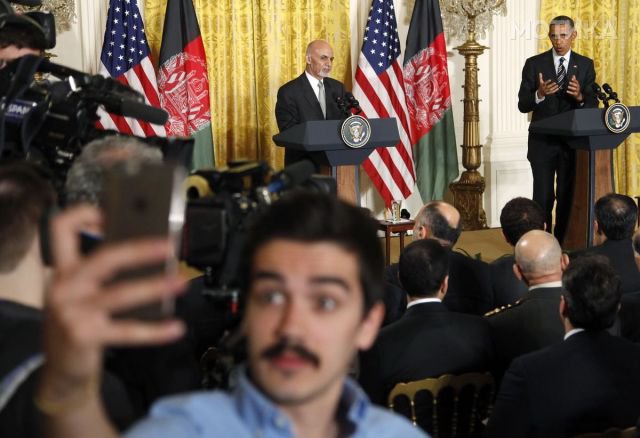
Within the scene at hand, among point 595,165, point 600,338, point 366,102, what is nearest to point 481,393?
point 600,338

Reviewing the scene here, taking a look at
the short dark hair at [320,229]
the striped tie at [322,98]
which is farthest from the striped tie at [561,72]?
the short dark hair at [320,229]

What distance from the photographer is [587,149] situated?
293 inches

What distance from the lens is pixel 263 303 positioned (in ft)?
4.52

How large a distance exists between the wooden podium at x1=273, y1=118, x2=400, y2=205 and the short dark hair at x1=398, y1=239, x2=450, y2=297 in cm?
309

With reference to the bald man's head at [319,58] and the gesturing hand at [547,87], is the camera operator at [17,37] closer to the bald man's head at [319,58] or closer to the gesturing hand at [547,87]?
the bald man's head at [319,58]

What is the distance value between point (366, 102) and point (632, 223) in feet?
13.2

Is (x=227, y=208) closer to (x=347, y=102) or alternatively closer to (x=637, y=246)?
(x=637, y=246)

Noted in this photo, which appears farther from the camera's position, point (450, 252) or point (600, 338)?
point (450, 252)

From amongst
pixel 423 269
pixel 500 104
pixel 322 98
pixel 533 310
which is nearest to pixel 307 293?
pixel 423 269

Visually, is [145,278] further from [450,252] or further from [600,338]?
[450,252]

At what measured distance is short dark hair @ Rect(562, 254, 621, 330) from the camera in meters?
3.19

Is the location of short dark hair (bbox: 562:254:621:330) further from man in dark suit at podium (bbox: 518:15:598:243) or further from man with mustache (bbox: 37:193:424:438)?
man in dark suit at podium (bbox: 518:15:598:243)

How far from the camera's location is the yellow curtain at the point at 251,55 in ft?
28.9

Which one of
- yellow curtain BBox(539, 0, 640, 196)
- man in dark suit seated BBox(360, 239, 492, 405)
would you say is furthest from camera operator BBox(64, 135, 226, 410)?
yellow curtain BBox(539, 0, 640, 196)
